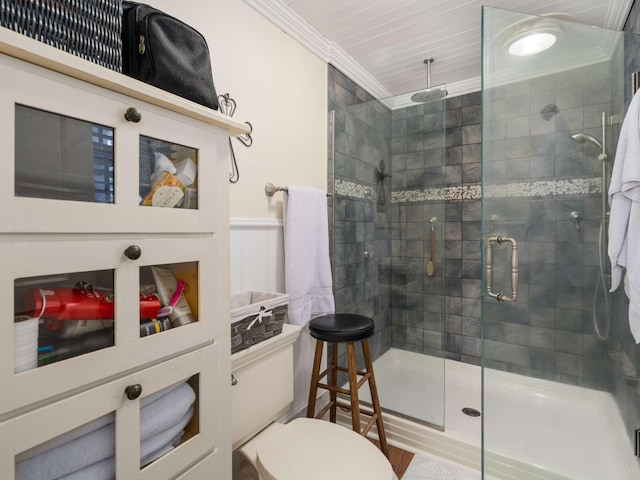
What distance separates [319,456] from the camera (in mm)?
1072

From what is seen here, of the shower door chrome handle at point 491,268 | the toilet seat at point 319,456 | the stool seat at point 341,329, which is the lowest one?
the toilet seat at point 319,456

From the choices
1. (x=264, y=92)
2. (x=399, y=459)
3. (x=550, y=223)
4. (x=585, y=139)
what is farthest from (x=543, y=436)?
(x=264, y=92)

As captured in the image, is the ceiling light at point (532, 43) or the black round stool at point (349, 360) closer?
the ceiling light at point (532, 43)

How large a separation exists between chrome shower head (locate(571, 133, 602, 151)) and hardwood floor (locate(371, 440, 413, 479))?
1745 mm

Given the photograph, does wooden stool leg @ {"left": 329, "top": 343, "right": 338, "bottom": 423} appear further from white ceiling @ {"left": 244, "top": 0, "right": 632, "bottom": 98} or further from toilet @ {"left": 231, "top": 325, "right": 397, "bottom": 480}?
white ceiling @ {"left": 244, "top": 0, "right": 632, "bottom": 98}

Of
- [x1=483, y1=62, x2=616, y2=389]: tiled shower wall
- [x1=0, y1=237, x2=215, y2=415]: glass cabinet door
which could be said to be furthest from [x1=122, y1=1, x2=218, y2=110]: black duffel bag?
[x1=483, y1=62, x2=616, y2=389]: tiled shower wall

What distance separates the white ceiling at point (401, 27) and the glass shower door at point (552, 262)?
45cm

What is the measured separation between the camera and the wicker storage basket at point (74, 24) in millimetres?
558

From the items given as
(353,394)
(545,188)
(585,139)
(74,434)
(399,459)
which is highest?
(585,139)

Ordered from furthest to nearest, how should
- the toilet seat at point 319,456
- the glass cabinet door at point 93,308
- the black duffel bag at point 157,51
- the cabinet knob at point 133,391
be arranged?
the toilet seat at point 319,456
the black duffel bag at point 157,51
the cabinet knob at point 133,391
the glass cabinet door at point 93,308

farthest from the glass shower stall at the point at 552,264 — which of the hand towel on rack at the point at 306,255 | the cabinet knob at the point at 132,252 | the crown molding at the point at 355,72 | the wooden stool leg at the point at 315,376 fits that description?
the cabinet knob at the point at 132,252

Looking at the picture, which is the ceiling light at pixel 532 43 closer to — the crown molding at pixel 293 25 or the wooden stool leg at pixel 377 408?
the crown molding at pixel 293 25

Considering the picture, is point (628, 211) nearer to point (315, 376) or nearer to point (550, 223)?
point (550, 223)

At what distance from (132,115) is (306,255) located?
1200 millimetres
